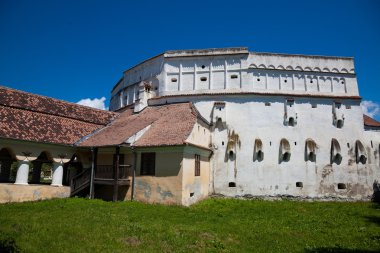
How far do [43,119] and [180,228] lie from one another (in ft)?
53.0

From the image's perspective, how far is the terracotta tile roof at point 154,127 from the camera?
19.6m

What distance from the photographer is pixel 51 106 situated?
80.8 ft

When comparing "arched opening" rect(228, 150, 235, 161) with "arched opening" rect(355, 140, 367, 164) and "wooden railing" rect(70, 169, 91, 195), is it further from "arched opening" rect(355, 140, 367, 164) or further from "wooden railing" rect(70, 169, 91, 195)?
"wooden railing" rect(70, 169, 91, 195)

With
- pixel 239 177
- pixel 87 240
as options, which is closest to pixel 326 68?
pixel 239 177

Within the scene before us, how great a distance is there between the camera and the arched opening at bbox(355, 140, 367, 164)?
24.3 metres

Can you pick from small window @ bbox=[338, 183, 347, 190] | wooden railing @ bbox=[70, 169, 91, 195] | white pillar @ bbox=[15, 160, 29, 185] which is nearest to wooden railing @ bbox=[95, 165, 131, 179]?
wooden railing @ bbox=[70, 169, 91, 195]

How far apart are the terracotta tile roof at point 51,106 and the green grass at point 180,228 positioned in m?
8.65

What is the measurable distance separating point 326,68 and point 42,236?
2684cm

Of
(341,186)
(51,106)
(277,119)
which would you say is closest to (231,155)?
(277,119)

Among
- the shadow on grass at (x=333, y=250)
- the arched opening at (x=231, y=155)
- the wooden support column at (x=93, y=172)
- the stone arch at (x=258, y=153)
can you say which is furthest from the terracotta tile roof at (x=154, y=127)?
the shadow on grass at (x=333, y=250)

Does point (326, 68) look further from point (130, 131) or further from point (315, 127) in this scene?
point (130, 131)

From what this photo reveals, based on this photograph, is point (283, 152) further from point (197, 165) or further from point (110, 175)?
point (110, 175)

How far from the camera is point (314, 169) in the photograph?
24.0m

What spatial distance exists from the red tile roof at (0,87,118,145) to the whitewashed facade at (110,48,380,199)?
5419mm
